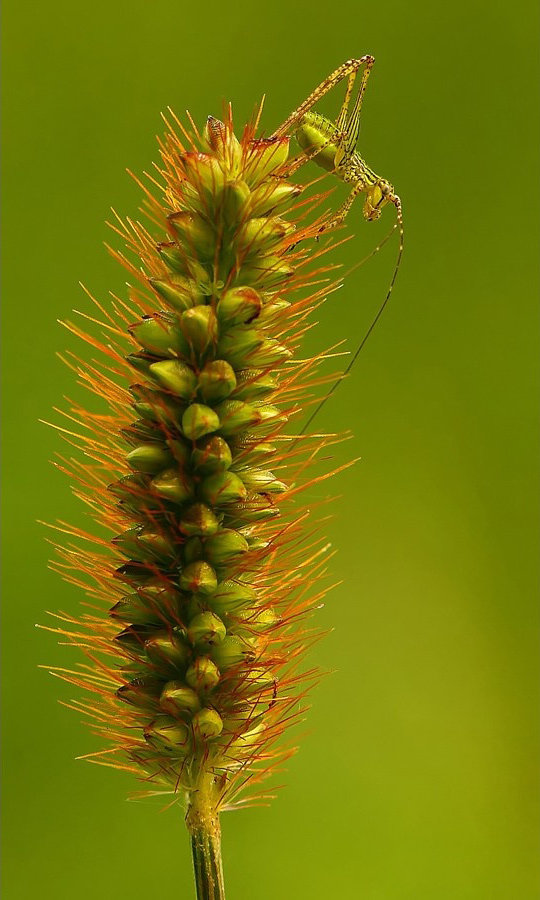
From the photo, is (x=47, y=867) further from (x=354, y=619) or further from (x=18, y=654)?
(x=354, y=619)

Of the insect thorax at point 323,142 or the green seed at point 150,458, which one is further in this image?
the insect thorax at point 323,142

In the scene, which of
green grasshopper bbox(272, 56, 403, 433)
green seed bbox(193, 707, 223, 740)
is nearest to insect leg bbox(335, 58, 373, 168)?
green grasshopper bbox(272, 56, 403, 433)

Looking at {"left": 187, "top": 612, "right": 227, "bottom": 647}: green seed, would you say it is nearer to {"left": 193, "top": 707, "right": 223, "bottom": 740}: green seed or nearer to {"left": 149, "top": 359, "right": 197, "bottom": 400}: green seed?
{"left": 193, "top": 707, "right": 223, "bottom": 740}: green seed

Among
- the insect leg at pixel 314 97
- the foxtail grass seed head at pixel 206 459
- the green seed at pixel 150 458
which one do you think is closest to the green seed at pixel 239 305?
the foxtail grass seed head at pixel 206 459

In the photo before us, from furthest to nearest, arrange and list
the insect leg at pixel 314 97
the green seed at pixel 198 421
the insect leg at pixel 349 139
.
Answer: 1. the insect leg at pixel 349 139
2. the insect leg at pixel 314 97
3. the green seed at pixel 198 421

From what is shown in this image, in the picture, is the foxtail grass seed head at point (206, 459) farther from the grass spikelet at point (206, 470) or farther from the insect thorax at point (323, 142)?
the insect thorax at point (323, 142)

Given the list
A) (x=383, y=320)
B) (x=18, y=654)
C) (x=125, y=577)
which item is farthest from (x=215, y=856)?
(x=383, y=320)
